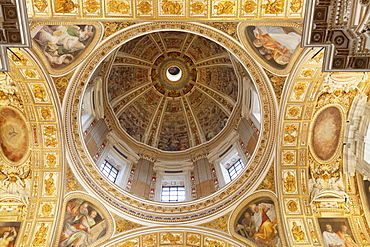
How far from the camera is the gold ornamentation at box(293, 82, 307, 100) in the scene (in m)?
13.4

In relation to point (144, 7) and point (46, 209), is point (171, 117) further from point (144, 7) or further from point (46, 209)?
point (144, 7)

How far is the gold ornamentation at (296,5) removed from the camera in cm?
1056

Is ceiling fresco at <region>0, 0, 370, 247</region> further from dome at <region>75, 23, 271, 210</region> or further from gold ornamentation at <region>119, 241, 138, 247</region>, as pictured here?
dome at <region>75, 23, 271, 210</region>

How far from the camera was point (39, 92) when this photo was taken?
13.5m

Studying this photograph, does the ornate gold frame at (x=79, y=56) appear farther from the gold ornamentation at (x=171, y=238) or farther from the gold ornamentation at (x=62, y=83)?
the gold ornamentation at (x=171, y=238)

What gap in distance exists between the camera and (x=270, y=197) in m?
15.1

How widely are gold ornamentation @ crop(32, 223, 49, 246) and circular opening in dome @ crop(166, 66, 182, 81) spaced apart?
14.2 meters

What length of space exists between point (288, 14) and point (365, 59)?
3485 mm

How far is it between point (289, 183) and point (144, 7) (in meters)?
9.71

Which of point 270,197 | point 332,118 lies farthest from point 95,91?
point 332,118

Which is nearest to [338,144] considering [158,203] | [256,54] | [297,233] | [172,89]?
[297,233]

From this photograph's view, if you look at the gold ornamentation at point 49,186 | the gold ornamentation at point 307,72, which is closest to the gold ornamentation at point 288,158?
the gold ornamentation at point 307,72

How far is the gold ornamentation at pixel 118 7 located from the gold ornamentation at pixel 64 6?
3.46 feet

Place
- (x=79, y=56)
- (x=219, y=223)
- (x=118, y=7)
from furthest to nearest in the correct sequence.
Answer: (x=219, y=223)
(x=79, y=56)
(x=118, y=7)
